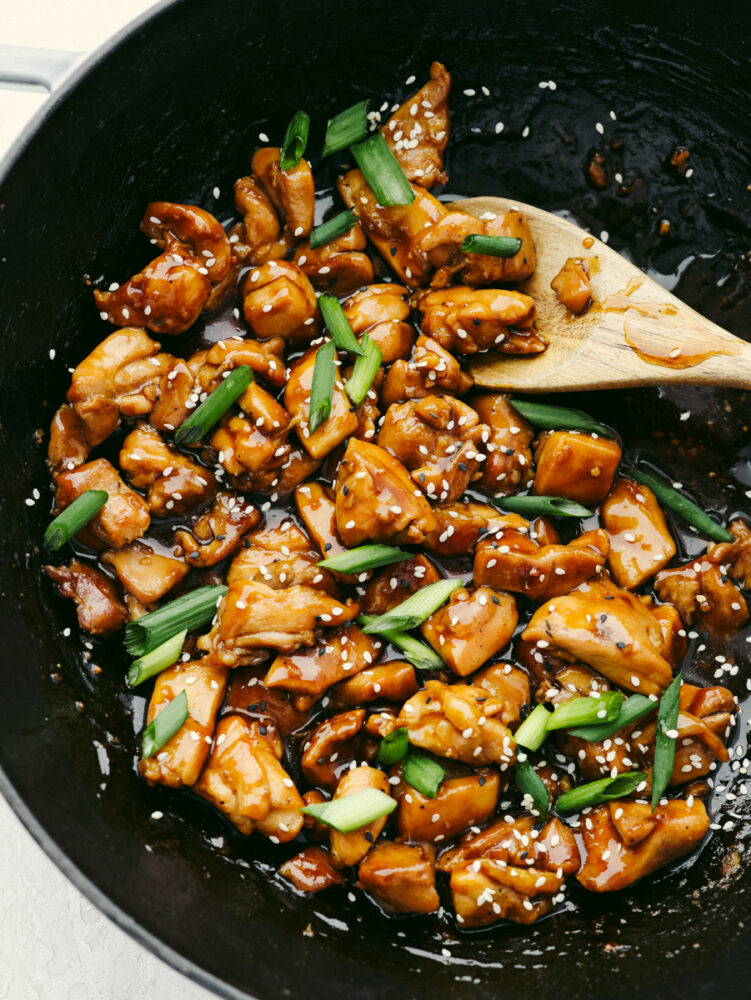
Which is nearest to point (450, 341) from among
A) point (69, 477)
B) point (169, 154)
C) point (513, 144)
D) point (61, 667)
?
point (513, 144)

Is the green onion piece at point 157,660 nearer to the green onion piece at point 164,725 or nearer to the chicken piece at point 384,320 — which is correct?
the green onion piece at point 164,725

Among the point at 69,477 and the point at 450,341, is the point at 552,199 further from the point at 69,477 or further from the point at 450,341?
the point at 69,477

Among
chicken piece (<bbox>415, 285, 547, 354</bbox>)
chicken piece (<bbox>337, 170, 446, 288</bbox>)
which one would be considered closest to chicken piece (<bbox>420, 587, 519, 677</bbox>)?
chicken piece (<bbox>415, 285, 547, 354</bbox>)

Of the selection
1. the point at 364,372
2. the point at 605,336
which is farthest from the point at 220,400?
the point at 605,336

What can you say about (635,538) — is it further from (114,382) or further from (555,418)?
(114,382)

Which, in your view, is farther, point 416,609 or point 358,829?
point 416,609

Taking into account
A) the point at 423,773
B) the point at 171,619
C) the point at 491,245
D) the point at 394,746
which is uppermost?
the point at 491,245

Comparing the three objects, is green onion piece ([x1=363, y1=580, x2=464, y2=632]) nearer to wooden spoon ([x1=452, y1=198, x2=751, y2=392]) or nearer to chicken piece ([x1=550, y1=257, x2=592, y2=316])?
wooden spoon ([x1=452, y1=198, x2=751, y2=392])
